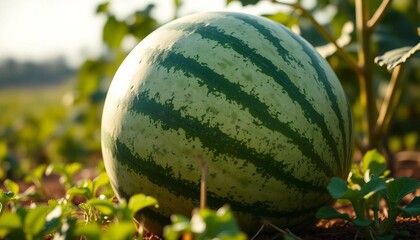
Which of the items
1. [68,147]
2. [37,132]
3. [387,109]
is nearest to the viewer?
[387,109]

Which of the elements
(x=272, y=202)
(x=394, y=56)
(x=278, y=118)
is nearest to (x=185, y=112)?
(x=278, y=118)

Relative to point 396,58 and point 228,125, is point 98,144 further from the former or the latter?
point 228,125

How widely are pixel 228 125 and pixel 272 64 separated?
10.8 inches

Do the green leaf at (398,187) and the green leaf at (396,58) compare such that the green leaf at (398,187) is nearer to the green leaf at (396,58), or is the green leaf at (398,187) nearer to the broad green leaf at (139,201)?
the green leaf at (396,58)

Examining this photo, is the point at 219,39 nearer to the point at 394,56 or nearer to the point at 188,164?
the point at 188,164

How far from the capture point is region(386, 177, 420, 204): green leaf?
1.67m

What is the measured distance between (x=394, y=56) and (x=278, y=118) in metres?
0.66

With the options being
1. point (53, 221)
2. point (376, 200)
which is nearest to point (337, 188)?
point (376, 200)

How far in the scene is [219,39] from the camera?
1822 millimetres

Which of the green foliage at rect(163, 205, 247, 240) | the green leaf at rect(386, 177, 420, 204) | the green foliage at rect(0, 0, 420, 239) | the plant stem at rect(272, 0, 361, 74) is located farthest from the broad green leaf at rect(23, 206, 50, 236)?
the plant stem at rect(272, 0, 361, 74)

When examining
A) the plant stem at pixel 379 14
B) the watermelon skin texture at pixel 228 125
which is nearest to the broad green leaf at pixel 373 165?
the watermelon skin texture at pixel 228 125

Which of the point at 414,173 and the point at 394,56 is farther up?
the point at 394,56

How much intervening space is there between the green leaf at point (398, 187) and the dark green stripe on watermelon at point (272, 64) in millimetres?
225

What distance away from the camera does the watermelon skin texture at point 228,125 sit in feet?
5.51
